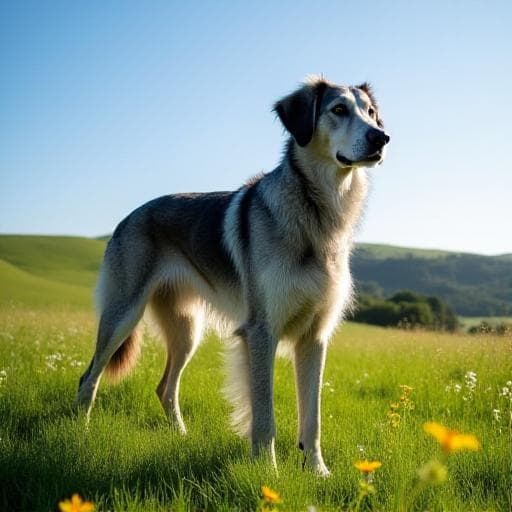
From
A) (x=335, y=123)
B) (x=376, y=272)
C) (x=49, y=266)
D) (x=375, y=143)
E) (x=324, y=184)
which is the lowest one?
(x=376, y=272)

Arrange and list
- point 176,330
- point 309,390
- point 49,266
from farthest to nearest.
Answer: point 49,266 < point 176,330 < point 309,390

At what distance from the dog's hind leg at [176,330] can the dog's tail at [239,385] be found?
5.69 ft

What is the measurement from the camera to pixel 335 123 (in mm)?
4891

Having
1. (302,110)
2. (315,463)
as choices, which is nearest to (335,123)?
(302,110)

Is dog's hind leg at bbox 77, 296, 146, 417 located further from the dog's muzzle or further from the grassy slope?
the grassy slope

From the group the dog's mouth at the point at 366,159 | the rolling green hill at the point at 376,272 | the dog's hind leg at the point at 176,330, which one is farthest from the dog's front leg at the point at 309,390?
the rolling green hill at the point at 376,272

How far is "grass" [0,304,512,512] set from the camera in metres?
3.78

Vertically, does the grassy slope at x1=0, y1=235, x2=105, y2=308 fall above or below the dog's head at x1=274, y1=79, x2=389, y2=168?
below

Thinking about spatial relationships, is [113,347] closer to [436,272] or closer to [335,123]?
[335,123]

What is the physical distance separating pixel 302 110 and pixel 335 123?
0.33 m

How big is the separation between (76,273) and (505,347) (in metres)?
50.8

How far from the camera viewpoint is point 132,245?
6.31m

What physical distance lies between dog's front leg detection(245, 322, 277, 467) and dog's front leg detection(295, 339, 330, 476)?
460 millimetres

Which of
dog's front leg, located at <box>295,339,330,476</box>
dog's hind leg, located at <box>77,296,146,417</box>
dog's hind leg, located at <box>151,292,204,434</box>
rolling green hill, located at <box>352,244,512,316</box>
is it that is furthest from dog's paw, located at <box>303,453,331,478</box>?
rolling green hill, located at <box>352,244,512,316</box>
